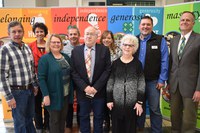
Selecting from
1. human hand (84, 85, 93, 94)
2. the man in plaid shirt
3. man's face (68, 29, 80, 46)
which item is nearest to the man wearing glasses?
human hand (84, 85, 93, 94)

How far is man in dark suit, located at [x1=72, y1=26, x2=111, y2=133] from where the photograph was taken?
2.43 m

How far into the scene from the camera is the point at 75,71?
8.14 ft

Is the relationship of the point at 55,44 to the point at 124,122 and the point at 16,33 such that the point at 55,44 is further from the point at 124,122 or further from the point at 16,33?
the point at 124,122

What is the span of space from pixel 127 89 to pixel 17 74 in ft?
3.98

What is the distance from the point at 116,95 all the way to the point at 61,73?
0.65 meters

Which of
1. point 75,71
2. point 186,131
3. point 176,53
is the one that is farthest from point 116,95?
point 186,131

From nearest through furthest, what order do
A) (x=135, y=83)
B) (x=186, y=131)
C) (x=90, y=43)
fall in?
(x=135, y=83) < (x=90, y=43) < (x=186, y=131)

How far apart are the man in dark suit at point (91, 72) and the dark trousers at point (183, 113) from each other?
37.6 inches

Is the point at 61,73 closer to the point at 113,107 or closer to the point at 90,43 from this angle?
the point at 90,43

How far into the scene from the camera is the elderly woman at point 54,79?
2.26 meters

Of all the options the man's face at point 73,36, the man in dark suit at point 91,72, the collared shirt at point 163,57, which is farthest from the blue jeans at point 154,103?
the man's face at point 73,36

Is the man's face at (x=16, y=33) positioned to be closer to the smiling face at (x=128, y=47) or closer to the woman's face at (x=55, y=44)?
the woman's face at (x=55, y=44)

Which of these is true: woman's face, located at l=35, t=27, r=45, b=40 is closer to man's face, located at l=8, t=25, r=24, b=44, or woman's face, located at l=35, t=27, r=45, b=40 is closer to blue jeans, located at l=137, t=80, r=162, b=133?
man's face, located at l=8, t=25, r=24, b=44

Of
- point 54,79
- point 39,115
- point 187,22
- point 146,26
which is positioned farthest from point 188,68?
point 39,115
